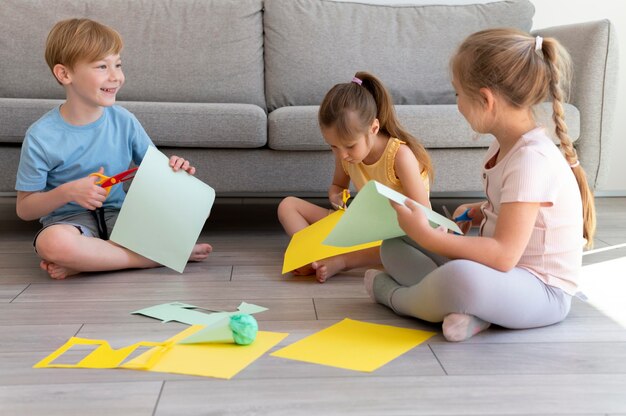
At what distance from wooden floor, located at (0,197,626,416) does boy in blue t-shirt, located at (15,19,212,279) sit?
7 cm

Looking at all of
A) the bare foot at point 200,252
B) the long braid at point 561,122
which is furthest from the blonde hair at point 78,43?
the long braid at point 561,122

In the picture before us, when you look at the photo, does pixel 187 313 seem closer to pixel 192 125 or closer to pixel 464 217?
pixel 464 217

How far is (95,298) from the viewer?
5.67 feet

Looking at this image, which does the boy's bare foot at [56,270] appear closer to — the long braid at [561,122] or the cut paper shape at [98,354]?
the cut paper shape at [98,354]

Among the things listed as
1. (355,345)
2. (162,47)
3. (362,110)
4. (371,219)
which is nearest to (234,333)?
(355,345)

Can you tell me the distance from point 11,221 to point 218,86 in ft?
3.00

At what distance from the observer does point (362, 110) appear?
1.91m

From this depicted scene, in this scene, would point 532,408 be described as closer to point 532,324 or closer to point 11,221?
point 532,324

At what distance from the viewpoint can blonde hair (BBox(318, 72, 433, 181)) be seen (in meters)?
1.88

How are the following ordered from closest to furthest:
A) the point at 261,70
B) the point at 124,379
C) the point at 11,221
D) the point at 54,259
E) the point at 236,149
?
the point at 124,379, the point at 54,259, the point at 236,149, the point at 11,221, the point at 261,70

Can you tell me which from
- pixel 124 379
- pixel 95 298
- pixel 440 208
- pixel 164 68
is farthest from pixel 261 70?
pixel 124 379

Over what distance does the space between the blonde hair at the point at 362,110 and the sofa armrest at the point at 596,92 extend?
0.78 meters

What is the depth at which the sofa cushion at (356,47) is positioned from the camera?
2.92 meters

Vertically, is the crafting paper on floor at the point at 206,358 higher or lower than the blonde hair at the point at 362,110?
lower
